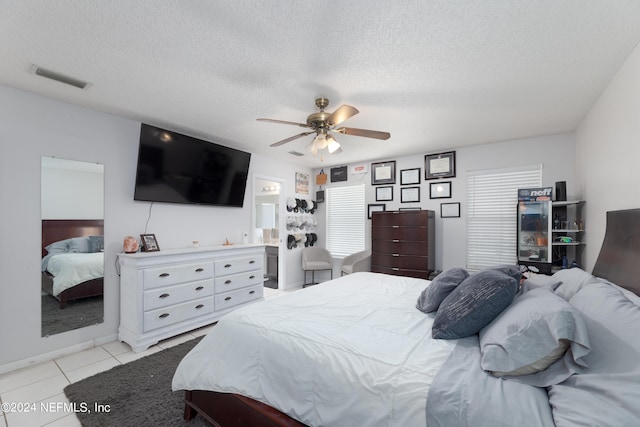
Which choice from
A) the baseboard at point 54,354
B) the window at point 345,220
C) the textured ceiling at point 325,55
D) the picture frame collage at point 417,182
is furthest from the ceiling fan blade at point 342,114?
the baseboard at point 54,354

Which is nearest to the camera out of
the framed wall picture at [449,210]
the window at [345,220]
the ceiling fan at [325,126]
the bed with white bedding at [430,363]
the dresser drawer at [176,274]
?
the bed with white bedding at [430,363]

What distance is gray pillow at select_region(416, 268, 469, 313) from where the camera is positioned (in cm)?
180

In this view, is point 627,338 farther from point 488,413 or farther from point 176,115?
point 176,115

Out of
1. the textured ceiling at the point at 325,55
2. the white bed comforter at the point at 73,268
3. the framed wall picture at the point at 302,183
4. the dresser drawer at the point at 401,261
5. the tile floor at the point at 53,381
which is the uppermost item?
the textured ceiling at the point at 325,55

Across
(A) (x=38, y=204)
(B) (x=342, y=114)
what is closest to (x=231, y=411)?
(B) (x=342, y=114)

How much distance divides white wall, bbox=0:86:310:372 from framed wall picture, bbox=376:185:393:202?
135 inches

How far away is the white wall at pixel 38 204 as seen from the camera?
8.07 ft

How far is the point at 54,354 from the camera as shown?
2.68 metres

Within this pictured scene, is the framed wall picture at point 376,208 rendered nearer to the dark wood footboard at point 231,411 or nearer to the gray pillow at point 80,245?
the dark wood footboard at point 231,411

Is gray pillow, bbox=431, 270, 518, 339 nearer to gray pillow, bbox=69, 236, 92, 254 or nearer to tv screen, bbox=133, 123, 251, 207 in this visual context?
tv screen, bbox=133, 123, 251, 207

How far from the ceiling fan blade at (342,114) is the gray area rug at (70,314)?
3.16 metres

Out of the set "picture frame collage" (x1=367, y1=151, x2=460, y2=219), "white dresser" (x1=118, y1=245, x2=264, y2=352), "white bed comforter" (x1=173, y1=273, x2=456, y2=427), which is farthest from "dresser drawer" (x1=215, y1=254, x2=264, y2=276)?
"picture frame collage" (x1=367, y1=151, x2=460, y2=219)

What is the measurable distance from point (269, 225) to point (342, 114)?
15.6ft

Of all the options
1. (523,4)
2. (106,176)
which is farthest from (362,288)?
(106,176)
